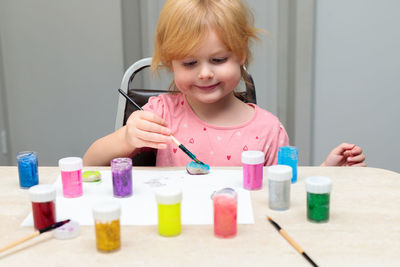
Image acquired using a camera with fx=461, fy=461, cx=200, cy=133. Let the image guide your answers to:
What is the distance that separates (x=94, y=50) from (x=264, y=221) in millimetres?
1949

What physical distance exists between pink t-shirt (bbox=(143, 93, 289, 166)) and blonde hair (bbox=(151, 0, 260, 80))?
0.20 metres

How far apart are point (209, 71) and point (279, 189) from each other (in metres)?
0.45

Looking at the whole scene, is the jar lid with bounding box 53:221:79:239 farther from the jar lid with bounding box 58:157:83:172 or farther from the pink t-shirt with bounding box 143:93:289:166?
the pink t-shirt with bounding box 143:93:289:166

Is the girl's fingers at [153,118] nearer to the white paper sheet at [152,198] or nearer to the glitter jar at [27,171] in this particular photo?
the white paper sheet at [152,198]

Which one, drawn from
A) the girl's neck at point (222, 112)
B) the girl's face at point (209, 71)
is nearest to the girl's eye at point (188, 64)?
the girl's face at point (209, 71)

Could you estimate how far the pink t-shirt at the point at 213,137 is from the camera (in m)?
1.36

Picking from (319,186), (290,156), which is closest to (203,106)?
(290,156)

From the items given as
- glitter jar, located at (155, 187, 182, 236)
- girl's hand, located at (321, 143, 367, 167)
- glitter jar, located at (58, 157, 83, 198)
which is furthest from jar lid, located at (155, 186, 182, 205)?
girl's hand, located at (321, 143, 367, 167)

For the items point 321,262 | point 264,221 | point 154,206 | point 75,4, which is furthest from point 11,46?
point 321,262

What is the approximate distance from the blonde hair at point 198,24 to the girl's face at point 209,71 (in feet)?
0.06

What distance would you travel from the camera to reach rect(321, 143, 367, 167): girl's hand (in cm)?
123

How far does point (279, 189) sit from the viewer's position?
2.96ft

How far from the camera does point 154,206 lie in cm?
93

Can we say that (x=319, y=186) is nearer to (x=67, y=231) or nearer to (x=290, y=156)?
(x=290, y=156)
